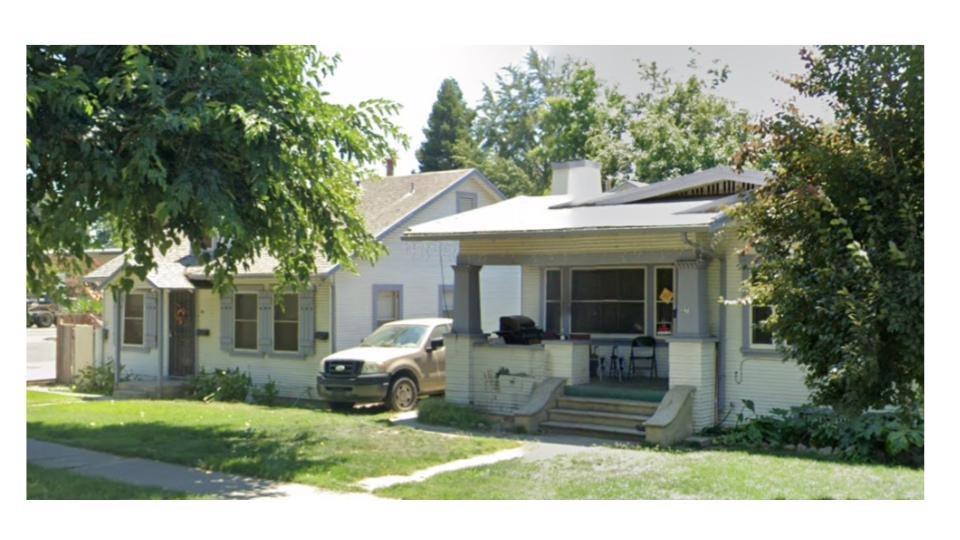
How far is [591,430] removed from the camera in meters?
14.9

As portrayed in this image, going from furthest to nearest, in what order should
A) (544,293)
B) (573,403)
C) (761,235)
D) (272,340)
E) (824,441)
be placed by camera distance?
(272,340), (544,293), (573,403), (824,441), (761,235)

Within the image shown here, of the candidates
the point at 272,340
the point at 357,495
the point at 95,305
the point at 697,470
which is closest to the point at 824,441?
the point at 697,470

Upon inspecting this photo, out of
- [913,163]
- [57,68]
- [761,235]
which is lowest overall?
[761,235]

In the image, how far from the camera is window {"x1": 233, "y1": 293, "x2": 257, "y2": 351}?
21.5 metres

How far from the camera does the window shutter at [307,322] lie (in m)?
20.3

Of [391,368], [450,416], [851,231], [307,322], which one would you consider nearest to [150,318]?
[307,322]

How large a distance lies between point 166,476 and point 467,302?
259 inches

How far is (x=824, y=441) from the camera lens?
43.3 ft

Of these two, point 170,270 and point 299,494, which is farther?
point 170,270

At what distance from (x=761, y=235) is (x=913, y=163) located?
55.2 inches

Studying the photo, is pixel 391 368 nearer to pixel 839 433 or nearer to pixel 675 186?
pixel 675 186

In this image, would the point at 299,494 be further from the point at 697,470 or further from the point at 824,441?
the point at 824,441

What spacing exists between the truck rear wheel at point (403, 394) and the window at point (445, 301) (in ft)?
13.4

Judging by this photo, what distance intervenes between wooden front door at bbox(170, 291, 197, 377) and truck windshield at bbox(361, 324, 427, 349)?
5302 millimetres
